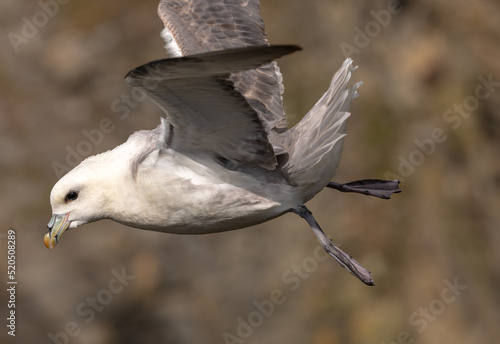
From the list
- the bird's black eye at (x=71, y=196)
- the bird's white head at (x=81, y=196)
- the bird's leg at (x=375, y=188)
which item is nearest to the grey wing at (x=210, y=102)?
the bird's white head at (x=81, y=196)

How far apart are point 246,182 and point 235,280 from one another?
5448 millimetres

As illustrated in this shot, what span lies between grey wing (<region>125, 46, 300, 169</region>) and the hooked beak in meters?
0.64

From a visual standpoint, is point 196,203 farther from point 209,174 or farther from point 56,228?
point 56,228

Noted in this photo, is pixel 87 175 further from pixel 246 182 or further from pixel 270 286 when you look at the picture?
pixel 270 286

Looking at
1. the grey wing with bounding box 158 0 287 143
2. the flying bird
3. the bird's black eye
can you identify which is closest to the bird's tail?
the flying bird

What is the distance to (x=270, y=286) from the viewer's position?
9250mm

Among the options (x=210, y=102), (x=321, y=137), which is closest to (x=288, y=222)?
(x=321, y=137)

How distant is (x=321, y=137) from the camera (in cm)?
412

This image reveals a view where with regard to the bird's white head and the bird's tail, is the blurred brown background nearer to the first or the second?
the bird's tail

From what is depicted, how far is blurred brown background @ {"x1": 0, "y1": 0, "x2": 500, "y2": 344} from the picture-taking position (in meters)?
9.37

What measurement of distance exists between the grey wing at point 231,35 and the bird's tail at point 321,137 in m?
0.37

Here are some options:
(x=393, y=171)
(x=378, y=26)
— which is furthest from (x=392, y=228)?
(x=378, y=26)

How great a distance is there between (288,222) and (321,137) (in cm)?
536

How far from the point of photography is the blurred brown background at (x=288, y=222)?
9367 millimetres
